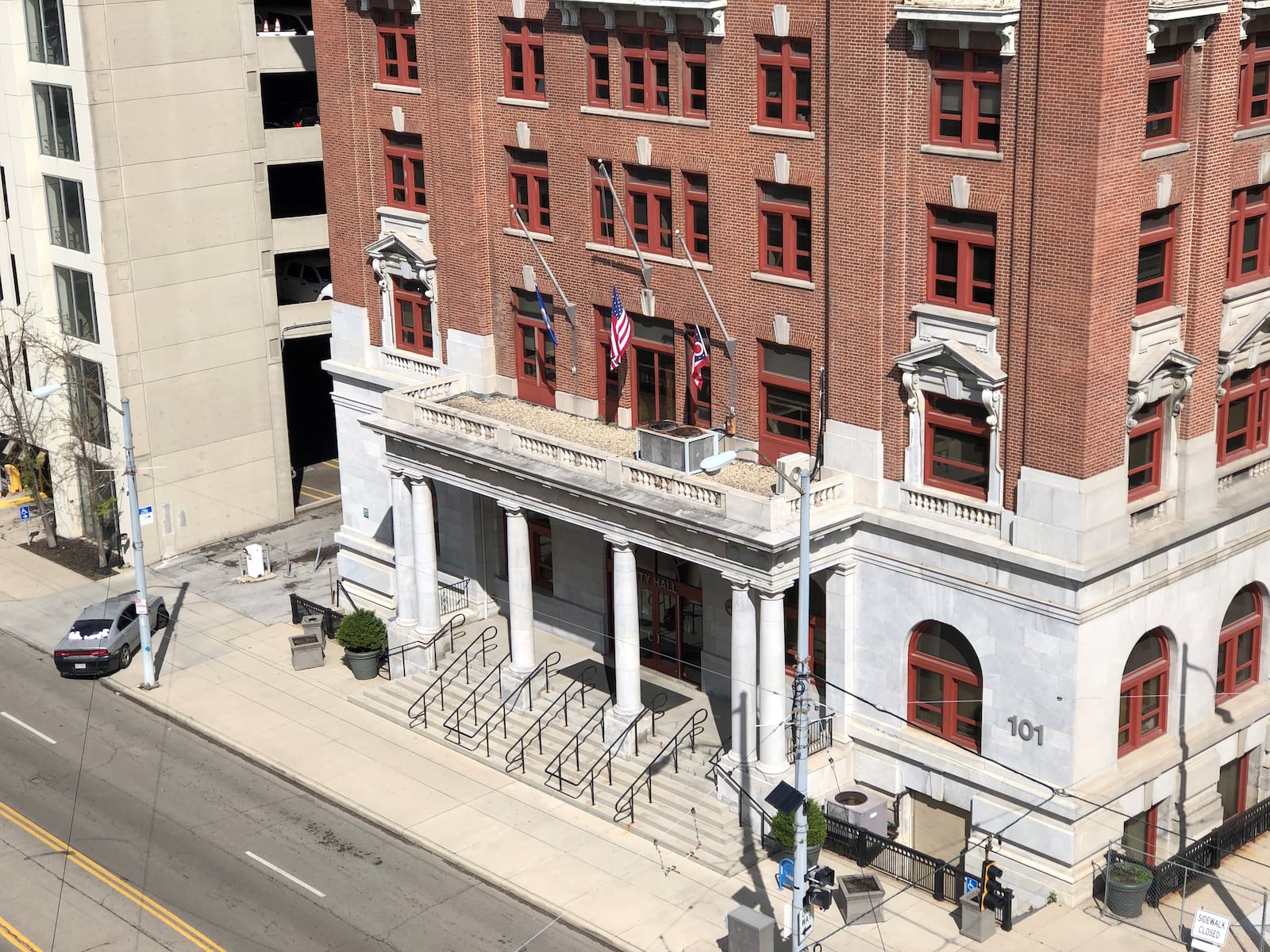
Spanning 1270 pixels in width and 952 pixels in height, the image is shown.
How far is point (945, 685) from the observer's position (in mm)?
42125

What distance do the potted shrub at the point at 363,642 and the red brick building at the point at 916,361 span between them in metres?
3.71

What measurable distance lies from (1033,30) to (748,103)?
27.7 ft

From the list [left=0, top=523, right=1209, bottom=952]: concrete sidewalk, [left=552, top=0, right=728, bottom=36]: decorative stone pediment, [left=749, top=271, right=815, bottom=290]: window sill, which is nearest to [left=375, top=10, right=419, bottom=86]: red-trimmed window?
[left=552, top=0, right=728, bottom=36]: decorative stone pediment

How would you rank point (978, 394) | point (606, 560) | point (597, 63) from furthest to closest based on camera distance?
point (606, 560) < point (597, 63) < point (978, 394)

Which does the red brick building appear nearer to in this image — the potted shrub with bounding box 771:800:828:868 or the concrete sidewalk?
the potted shrub with bounding box 771:800:828:868

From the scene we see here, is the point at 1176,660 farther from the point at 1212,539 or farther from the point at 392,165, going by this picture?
the point at 392,165

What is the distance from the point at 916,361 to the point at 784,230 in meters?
5.19

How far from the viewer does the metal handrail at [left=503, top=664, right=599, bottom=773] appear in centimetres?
4753

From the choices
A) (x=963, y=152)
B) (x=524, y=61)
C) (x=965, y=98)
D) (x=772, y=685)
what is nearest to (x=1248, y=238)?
(x=963, y=152)

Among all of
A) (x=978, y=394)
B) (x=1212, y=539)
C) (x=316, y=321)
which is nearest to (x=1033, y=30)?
(x=978, y=394)

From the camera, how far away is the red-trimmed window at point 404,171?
53.2 meters

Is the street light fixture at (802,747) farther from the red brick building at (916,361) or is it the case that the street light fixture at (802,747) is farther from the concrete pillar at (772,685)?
the concrete pillar at (772,685)

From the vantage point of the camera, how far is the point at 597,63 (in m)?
46.4

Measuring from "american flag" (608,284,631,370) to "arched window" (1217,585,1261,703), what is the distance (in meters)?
16.6
